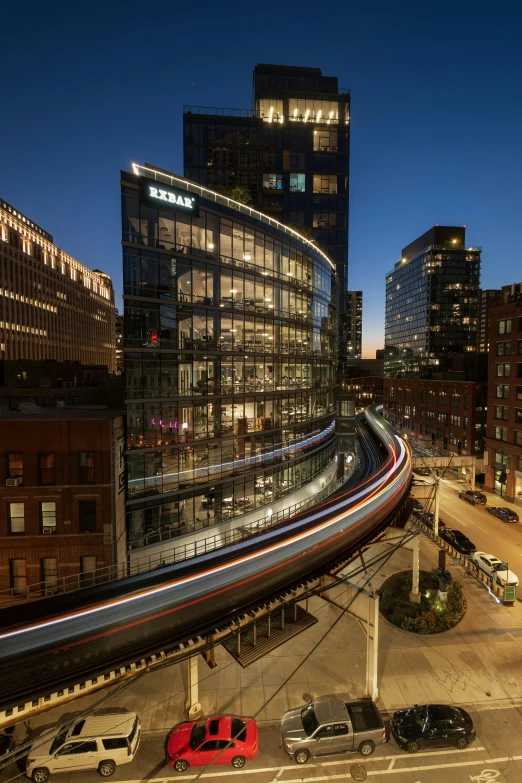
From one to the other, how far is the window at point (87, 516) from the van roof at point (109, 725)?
9125 mm

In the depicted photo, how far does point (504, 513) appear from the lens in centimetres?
3875

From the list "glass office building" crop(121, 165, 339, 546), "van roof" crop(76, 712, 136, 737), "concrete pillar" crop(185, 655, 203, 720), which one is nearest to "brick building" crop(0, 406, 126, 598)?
"glass office building" crop(121, 165, 339, 546)

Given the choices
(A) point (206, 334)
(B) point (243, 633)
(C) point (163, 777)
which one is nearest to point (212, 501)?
(A) point (206, 334)

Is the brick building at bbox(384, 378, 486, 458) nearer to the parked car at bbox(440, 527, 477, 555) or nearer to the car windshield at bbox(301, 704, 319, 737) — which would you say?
the parked car at bbox(440, 527, 477, 555)

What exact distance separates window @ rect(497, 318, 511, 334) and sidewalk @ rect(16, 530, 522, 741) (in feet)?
113

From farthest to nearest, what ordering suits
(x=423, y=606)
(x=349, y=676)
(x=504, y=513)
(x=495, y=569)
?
1. (x=504, y=513)
2. (x=495, y=569)
3. (x=423, y=606)
4. (x=349, y=676)

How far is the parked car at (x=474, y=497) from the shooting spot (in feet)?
141

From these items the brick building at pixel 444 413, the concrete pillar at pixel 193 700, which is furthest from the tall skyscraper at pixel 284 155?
the concrete pillar at pixel 193 700

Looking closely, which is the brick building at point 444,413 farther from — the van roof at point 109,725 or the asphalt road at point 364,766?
the van roof at point 109,725

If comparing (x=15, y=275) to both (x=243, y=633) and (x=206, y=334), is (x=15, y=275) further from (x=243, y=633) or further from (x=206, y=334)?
(x=243, y=633)

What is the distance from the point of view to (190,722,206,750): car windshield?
44.5ft

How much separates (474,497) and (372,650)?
111ft

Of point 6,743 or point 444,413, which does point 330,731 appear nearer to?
point 6,743

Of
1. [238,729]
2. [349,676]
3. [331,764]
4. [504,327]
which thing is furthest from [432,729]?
[504,327]
